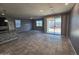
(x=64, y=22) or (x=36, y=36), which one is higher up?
(x=64, y=22)

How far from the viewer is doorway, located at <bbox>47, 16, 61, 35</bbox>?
27.6 ft

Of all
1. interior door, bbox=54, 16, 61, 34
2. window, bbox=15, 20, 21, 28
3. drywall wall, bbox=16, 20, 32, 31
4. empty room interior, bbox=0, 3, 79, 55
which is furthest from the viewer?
interior door, bbox=54, 16, 61, 34

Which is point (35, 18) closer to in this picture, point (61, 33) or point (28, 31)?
point (28, 31)

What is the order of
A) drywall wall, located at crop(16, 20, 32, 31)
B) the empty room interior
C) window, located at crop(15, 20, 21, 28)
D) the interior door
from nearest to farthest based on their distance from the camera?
the empty room interior
window, located at crop(15, 20, 21, 28)
drywall wall, located at crop(16, 20, 32, 31)
the interior door

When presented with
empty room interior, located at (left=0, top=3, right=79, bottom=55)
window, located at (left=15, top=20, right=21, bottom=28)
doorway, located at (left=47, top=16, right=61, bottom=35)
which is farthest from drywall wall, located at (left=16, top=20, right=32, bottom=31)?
doorway, located at (left=47, top=16, right=61, bottom=35)

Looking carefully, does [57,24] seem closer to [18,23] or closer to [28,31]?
[28,31]

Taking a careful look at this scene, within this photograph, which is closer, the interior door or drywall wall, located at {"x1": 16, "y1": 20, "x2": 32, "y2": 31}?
drywall wall, located at {"x1": 16, "y1": 20, "x2": 32, "y2": 31}

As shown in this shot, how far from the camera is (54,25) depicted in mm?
8734

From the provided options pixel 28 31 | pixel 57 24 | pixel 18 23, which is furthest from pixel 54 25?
pixel 18 23

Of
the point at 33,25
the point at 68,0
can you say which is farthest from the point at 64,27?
the point at 68,0

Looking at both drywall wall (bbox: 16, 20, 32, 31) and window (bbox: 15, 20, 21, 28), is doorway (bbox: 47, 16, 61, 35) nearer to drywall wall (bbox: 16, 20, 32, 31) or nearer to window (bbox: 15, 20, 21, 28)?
drywall wall (bbox: 16, 20, 32, 31)

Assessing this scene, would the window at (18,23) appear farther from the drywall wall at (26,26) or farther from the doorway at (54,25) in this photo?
the doorway at (54,25)

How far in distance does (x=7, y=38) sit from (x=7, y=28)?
2.72ft

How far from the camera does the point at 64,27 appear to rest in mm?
7934
